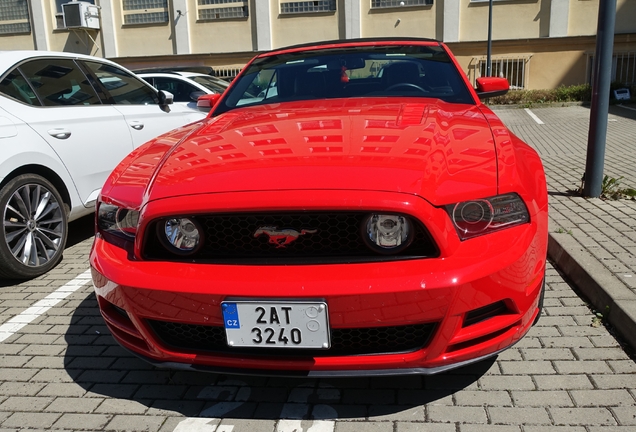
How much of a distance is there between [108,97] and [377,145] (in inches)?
135

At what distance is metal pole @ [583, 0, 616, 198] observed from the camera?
17.5 feet

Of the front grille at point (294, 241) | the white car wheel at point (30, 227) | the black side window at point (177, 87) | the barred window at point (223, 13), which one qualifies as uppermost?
the barred window at point (223, 13)

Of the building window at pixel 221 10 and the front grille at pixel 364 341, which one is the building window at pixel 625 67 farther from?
the front grille at pixel 364 341

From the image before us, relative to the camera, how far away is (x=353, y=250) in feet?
7.33

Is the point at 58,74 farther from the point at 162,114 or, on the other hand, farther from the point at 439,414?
the point at 439,414

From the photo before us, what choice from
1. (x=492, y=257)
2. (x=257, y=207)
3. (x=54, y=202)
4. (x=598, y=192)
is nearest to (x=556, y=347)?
(x=492, y=257)

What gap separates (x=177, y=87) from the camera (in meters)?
9.44

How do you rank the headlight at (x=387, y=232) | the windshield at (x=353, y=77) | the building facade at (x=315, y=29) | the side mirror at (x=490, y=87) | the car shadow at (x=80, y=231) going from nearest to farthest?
the headlight at (x=387, y=232) → the windshield at (x=353, y=77) → the side mirror at (x=490, y=87) → the car shadow at (x=80, y=231) → the building facade at (x=315, y=29)

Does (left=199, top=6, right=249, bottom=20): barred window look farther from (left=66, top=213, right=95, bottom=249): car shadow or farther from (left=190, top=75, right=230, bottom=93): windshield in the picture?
(left=66, top=213, right=95, bottom=249): car shadow

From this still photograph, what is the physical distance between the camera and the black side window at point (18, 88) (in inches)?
161

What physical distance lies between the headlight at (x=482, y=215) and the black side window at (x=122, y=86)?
12.7 ft

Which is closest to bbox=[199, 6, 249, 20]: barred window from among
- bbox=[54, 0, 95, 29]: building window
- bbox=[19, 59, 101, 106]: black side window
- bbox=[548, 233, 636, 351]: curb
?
bbox=[54, 0, 95, 29]: building window

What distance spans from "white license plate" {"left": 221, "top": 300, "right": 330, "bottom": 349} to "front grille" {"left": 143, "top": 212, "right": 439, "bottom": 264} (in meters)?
0.18

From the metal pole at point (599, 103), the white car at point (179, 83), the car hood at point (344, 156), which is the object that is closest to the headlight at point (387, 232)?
the car hood at point (344, 156)
